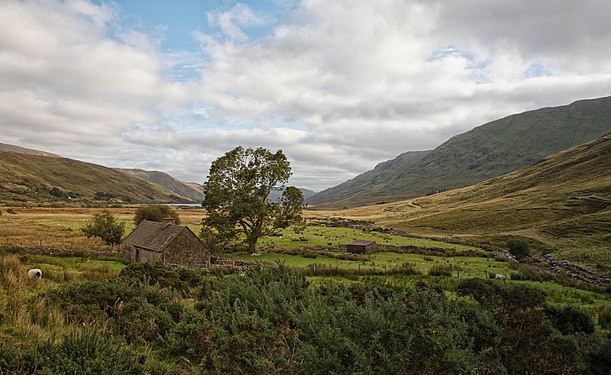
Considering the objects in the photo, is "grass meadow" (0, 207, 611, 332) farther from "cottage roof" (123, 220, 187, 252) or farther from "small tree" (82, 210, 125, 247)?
"cottage roof" (123, 220, 187, 252)

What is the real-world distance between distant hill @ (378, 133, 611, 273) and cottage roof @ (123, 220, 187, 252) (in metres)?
45.4

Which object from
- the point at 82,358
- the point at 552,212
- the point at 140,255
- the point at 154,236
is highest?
the point at 552,212

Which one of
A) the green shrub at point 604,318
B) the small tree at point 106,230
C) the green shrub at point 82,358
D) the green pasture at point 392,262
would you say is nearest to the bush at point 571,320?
the green shrub at point 604,318

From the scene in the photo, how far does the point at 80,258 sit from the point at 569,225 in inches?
3029

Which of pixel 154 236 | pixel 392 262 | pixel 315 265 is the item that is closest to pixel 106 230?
pixel 154 236

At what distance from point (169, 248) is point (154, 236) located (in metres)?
4.10

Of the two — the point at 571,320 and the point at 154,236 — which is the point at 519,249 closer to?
the point at 571,320

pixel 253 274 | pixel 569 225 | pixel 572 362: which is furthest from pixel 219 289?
pixel 569 225

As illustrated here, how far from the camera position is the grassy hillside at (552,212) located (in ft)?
192

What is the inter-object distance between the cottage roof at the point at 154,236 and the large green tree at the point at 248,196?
7126 mm

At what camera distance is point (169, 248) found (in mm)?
36875

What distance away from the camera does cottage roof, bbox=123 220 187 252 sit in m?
37.5

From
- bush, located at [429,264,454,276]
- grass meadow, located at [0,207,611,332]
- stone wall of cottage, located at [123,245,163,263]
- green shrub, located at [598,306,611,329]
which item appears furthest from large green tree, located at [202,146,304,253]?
green shrub, located at [598,306,611,329]

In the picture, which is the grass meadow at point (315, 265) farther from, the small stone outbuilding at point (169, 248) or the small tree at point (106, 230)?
the small stone outbuilding at point (169, 248)
